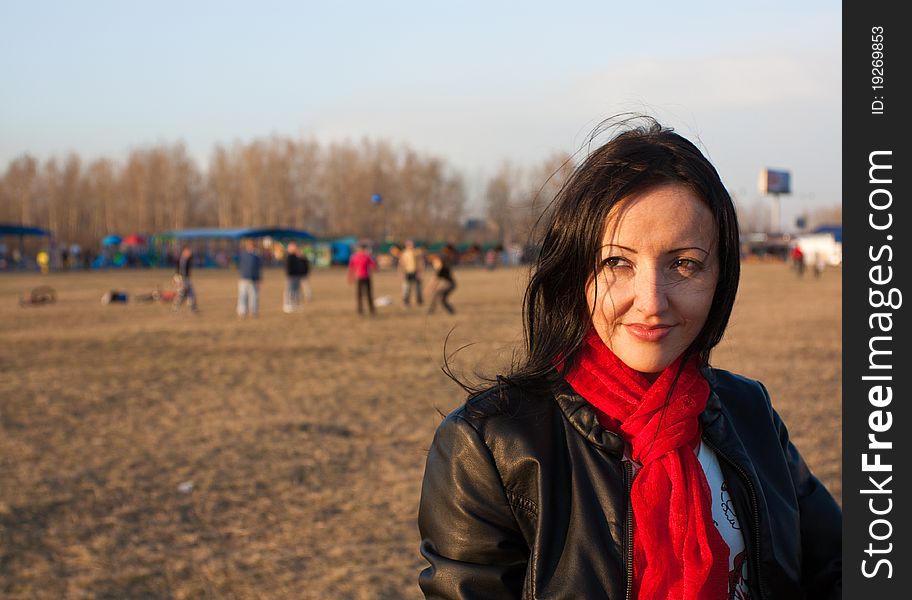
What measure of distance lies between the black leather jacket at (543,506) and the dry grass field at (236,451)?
1.47 feet

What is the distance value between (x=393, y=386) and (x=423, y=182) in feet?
302

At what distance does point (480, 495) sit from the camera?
1.62 metres

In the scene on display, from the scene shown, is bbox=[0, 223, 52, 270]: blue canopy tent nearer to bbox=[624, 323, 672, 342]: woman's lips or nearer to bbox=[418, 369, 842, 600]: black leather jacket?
bbox=[418, 369, 842, 600]: black leather jacket

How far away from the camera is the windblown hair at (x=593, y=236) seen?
1.67 m

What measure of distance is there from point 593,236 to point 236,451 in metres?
6.55

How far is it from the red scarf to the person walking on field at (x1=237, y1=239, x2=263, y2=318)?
782 inches

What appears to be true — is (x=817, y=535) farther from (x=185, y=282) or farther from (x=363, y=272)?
(x=185, y=282)

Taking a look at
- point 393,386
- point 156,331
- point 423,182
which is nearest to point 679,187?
point 393,386

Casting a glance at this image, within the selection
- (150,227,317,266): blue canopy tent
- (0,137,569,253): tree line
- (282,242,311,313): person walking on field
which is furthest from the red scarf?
(0,137,569,253): tree line

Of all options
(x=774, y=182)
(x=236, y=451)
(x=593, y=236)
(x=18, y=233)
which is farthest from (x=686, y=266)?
(x=774, y=182)

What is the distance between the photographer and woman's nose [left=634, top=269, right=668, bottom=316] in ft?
5.39

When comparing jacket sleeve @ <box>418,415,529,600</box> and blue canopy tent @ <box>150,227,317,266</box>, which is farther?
blue canopy tent @ <box>150,227,317,266</box>

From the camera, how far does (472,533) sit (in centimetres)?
161

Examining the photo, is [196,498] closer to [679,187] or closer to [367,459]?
[367,459]
